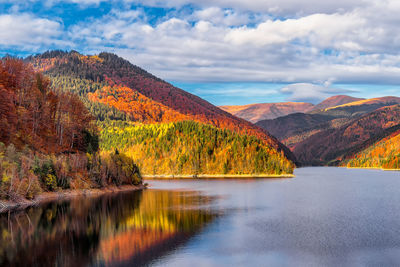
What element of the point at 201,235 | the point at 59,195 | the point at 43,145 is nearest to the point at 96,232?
the point at 201,235

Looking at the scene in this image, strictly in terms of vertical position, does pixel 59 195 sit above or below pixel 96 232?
above

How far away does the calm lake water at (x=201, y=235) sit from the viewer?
139 ft

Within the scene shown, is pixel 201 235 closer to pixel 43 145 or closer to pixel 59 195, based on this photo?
pixel 59 195

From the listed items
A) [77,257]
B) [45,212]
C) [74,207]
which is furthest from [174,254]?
→ [74,207]

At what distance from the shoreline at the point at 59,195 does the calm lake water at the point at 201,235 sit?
4.44 metres

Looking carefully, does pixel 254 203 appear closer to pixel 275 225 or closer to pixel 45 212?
pixel 275 225

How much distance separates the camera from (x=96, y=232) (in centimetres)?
5719

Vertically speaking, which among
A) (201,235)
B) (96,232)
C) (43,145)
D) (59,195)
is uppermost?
(43,145)

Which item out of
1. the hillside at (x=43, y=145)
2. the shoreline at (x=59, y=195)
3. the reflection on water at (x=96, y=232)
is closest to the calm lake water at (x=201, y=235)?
the reflection on water at (x=96, y=232)

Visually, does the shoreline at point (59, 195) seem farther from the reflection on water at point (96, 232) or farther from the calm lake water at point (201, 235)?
the calm lake water at point (201, 235)

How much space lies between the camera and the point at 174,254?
43.9m

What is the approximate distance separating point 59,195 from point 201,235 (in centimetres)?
5749

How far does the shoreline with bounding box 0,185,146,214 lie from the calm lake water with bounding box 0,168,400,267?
175 inches

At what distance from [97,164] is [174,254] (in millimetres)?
76835
